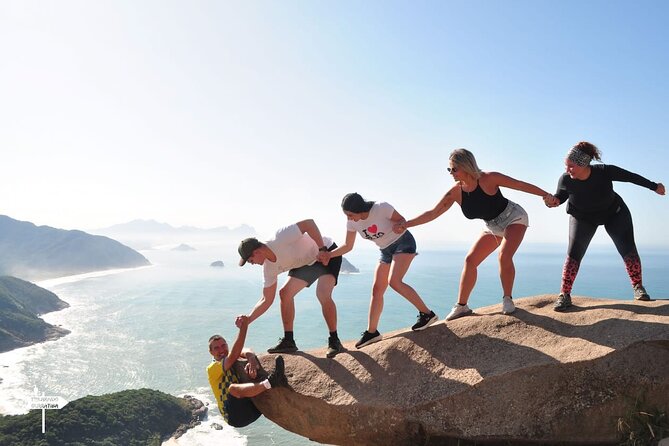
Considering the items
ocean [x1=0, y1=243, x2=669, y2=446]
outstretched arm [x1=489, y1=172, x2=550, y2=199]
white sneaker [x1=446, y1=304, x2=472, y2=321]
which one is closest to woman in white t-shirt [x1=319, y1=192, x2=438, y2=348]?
white sneaker [x1=446, y1=304, x2=472, y2=321]

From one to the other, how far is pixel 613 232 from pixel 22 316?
127501mm

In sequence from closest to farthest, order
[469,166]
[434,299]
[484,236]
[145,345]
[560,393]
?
1. [560,393]
2. [469,166]
3. [484,236]
4. [145,345]
5. [434,299]

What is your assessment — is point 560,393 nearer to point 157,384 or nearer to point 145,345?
point 157,384

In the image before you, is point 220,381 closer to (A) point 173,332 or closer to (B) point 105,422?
(B) point 105,422

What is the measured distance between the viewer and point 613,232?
5613 mm

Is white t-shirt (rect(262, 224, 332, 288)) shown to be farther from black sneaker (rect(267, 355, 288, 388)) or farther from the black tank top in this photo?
the black tank top

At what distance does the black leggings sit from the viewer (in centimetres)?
557

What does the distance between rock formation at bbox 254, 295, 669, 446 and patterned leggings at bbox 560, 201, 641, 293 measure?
43 centimetres

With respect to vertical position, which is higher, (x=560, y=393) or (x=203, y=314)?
(x=560, y=393)

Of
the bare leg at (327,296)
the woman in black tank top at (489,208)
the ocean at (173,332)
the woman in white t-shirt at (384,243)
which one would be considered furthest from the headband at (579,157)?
the ocean at (173,332)

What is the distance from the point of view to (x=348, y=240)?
603cm

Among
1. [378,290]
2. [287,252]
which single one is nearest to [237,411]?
[287,252]

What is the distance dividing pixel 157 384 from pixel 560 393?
82023 millimetres

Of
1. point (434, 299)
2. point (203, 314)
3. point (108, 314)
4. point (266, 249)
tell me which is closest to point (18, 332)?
point (108, 314)
